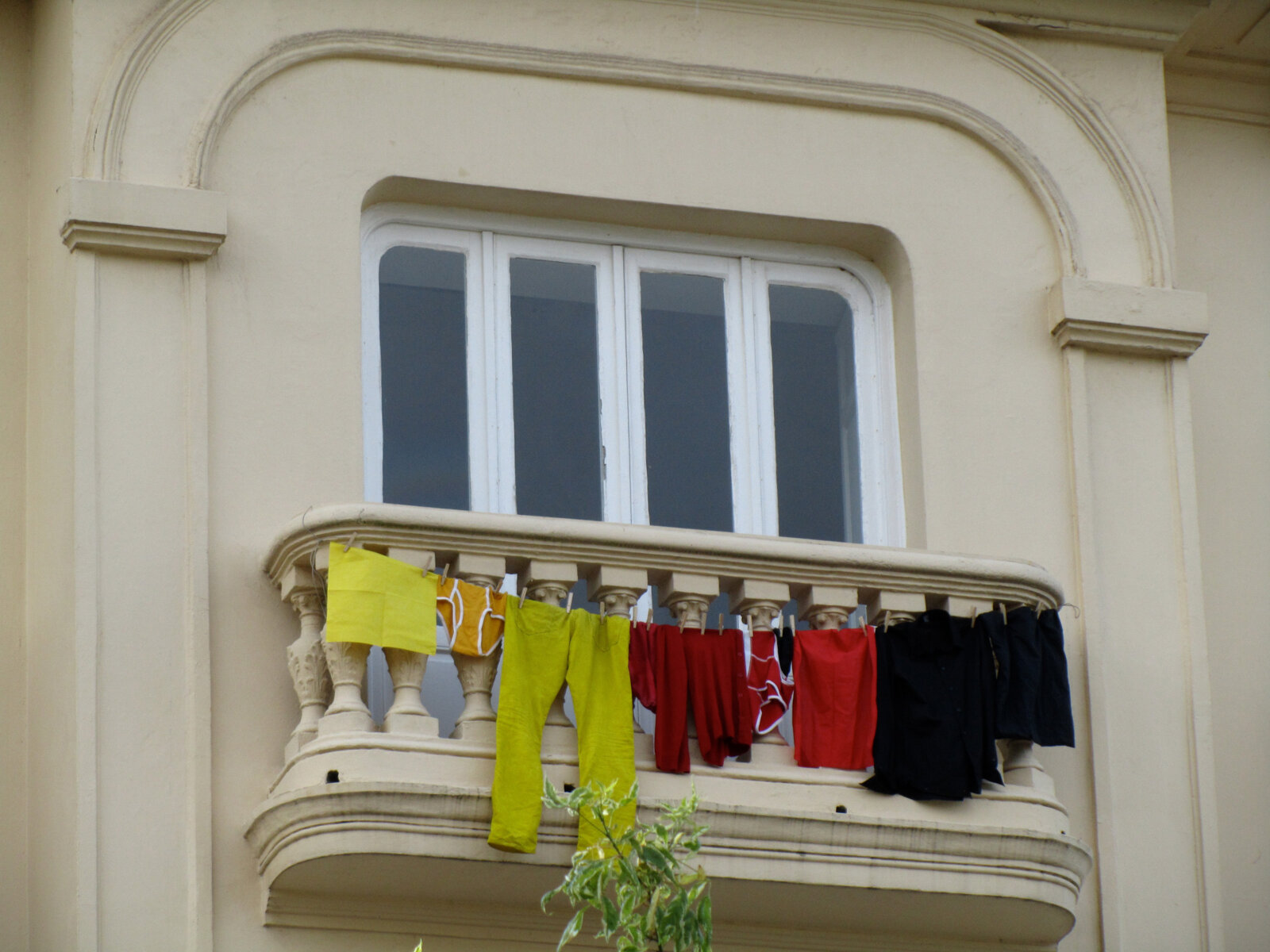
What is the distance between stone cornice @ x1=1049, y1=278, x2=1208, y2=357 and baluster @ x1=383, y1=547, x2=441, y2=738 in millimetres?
3352

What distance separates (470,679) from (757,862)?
1.30 metres

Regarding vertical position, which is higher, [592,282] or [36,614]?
[592,282]

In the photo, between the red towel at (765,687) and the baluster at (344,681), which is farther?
the red towel at (765,687)

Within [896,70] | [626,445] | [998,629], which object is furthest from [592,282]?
[998,629]

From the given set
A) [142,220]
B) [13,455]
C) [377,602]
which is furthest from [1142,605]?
[13,455]

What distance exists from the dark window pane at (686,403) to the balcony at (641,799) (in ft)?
3.13

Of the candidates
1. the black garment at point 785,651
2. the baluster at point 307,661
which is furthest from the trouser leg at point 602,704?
the baluster at point 307,661

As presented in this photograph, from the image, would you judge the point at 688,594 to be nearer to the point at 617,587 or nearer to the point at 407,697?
the point at 617,587

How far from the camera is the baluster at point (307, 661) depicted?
31.4 ft

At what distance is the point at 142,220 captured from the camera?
33.2 feet

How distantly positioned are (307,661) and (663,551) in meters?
1.44

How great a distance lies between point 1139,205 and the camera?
11625 millimetres

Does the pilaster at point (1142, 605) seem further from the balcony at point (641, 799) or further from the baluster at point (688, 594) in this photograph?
the baluster at point (688, 594)

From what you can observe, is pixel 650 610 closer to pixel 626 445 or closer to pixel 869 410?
pixel 626 445
